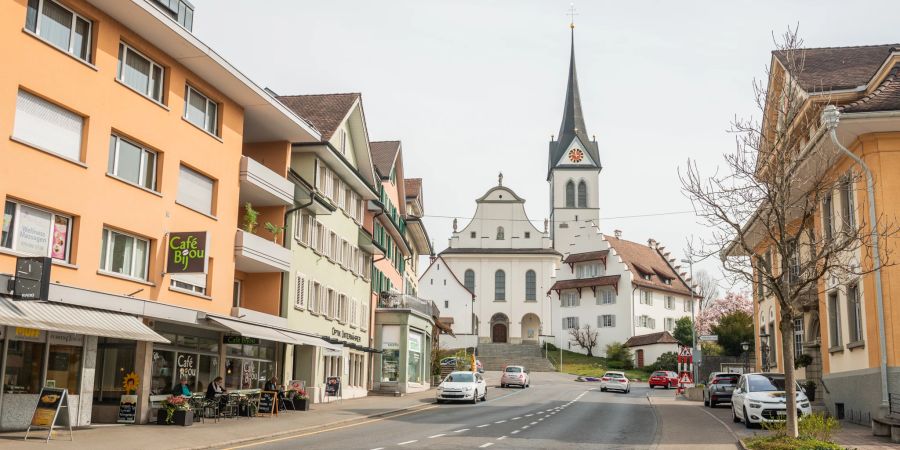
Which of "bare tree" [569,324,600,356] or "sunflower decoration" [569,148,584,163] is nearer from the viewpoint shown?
"bare tree" [569,324,600,356]

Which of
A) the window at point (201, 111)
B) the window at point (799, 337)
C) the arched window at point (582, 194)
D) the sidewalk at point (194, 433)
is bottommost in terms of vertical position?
the sidewalk at point (194, 433)

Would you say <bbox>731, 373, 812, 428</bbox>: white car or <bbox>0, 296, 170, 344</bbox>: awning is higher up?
<bbox>0, 296, 170, 344</bbox>: awning

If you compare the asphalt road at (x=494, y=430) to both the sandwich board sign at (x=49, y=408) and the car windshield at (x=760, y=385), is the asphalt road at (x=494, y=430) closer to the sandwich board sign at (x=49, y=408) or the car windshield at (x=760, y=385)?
the car windshield at (x=760, y=385)

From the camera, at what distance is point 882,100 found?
2436 centimetres

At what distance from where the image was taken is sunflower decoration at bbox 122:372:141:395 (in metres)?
21.8

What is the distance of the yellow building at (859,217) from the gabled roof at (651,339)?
178 feet

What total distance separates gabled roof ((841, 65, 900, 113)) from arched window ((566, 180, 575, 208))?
8986cm

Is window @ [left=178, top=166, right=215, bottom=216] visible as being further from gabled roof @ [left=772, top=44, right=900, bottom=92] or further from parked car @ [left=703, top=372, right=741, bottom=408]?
parked car @ [left=703, top=372, right=741, bottom=408]

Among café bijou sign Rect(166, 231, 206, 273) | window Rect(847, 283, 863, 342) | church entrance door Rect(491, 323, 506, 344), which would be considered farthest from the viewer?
church entrance door Rect(491, 323, 506, 344)

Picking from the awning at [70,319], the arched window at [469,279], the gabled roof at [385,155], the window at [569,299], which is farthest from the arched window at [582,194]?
the awning at [70,319]

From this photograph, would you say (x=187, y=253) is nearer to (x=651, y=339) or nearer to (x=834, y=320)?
(x=834, y=320)

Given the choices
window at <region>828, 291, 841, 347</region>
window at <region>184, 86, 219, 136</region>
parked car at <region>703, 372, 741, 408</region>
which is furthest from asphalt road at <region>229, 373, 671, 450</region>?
window at <region>184, 86, 219, 136</region>

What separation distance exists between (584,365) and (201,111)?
6707cm

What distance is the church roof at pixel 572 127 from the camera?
118000 millimetres
